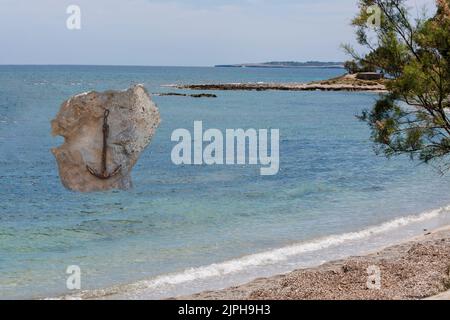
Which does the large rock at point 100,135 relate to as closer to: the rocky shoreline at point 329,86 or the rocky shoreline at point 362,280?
the rocky shoreline at point 362,280

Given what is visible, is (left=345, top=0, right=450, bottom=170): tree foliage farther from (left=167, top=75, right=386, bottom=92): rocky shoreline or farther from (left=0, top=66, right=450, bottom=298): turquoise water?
(left=167, top=75, right=386, bottom=92): rocky shoreline

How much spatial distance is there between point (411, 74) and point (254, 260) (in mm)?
7200

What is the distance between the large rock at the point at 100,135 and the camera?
7637 mm

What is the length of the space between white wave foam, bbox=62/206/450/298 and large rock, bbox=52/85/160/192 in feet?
21.9

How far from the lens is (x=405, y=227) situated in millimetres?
20328

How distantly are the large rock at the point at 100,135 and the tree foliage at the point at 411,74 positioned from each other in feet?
16.6

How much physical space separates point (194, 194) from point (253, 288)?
477 inches

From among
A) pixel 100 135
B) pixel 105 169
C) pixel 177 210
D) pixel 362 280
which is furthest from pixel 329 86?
pixel 105 169

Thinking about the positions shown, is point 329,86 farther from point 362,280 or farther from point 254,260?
point 362,280

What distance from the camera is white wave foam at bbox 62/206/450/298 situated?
14.5 meters


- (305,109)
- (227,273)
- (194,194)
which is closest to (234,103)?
(305,109)

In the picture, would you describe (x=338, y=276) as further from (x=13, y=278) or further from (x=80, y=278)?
(x=13, y=278)

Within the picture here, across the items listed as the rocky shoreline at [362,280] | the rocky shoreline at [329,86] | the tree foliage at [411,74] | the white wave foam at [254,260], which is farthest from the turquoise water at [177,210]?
the rocky shoreline at [329,86]

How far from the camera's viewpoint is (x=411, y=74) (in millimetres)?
10766
